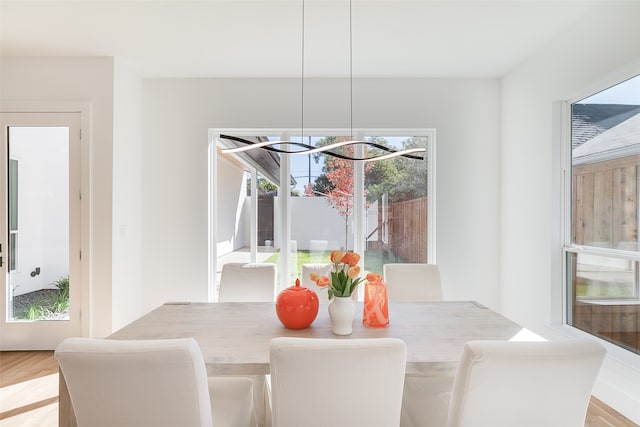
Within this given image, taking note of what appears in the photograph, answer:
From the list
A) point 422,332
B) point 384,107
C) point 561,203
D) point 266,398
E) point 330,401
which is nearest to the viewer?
point 330,401

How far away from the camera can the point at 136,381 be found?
3.37 feet

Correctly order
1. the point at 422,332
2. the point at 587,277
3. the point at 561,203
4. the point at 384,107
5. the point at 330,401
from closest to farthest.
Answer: the point at 330,401
the point at 422,332
the point at 587,277
the point at 561,203
the point at 384,107

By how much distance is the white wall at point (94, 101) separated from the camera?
314 cm

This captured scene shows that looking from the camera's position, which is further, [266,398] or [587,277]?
[587,277]

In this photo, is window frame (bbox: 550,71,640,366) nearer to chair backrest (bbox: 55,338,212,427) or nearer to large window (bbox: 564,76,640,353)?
large window (bbox: 564,76,640,353)

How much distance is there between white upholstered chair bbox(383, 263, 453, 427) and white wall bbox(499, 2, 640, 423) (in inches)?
43.9

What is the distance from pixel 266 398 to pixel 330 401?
988 mm

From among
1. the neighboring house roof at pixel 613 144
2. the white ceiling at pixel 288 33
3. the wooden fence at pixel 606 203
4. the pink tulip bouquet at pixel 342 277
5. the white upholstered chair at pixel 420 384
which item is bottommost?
the white upholstered chair at pixel 420 384

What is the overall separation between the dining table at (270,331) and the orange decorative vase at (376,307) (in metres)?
0.04

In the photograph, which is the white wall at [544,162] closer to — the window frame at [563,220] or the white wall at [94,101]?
the window frame at [563,220]

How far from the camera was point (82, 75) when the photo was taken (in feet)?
10.4

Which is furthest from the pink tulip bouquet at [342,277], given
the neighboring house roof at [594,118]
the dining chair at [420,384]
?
the neighboring house roof at [594,118]

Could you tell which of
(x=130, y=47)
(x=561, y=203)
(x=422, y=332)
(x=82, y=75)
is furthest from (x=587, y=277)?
(x=82, y=75)

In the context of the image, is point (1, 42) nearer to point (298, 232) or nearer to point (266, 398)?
point (298, 232)
